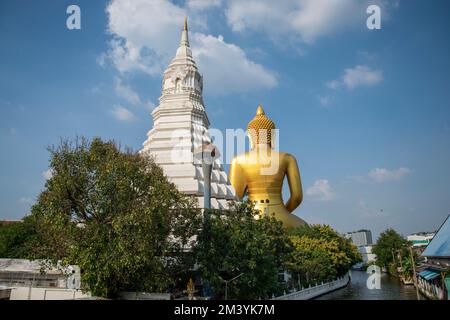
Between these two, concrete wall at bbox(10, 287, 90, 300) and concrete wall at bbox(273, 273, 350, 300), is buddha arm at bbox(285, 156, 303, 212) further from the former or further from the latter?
concrete wall at bbox(10, 287, 90, 300)

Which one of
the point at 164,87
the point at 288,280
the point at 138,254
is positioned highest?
the point at 164,87

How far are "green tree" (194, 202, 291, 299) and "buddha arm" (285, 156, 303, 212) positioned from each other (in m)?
18.9

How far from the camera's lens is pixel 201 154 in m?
26.3

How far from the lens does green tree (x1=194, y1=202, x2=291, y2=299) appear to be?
1822cm

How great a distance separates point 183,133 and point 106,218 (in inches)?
823

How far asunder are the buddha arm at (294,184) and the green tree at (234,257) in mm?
18887

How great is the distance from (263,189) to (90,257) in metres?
25.3

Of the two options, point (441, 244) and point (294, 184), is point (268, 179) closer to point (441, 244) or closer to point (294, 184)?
point (294, 184)

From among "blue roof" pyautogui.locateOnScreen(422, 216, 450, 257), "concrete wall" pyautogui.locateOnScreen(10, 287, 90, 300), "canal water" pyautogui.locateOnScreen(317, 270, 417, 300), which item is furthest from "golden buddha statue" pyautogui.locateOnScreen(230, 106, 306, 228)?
"concrete wall" pyautogui.locateOnScreen(10, 287, 90, 300)

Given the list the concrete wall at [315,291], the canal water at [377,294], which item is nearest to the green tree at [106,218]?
the concrete wall at [315,291]

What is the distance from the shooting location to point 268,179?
38.3 m

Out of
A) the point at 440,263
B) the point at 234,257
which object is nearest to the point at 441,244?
the point at 440,263
